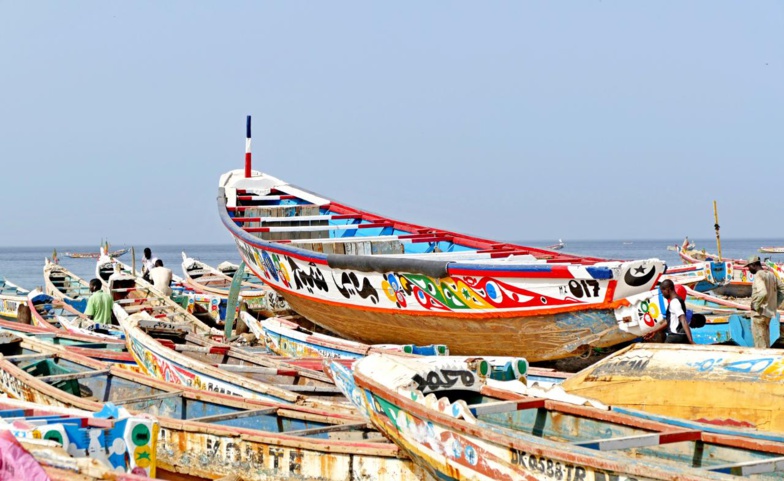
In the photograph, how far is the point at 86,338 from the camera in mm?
12969

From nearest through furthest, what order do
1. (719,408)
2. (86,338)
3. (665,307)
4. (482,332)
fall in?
(719,408) → (665,307) → (482,332) → (86,338)

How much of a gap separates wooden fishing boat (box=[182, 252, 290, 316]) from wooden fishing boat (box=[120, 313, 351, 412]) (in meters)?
3.31

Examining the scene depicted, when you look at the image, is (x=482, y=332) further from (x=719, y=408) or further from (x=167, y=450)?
(x=167, y=450)

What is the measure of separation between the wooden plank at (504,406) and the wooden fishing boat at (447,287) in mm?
3325

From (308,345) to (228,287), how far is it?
36.1ft

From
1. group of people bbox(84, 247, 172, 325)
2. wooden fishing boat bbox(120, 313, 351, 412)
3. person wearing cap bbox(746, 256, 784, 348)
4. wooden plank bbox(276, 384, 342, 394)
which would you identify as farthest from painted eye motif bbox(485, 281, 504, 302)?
group of people bbox(84, 247, 172, 325)

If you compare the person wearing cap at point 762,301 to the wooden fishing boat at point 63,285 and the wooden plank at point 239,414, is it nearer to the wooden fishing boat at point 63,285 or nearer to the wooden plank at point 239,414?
the wooden plank at point 239,414

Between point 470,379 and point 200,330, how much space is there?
8.94 meters

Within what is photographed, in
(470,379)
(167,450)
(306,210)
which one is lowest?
(167,450)

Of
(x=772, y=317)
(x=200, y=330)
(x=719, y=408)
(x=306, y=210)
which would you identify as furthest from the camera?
(x=306, y=210)

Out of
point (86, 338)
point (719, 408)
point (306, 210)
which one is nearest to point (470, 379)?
point (719, 408)

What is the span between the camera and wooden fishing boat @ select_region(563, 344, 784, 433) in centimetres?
748

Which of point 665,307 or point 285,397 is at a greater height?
point 665,307

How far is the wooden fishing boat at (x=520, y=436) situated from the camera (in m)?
4.95
